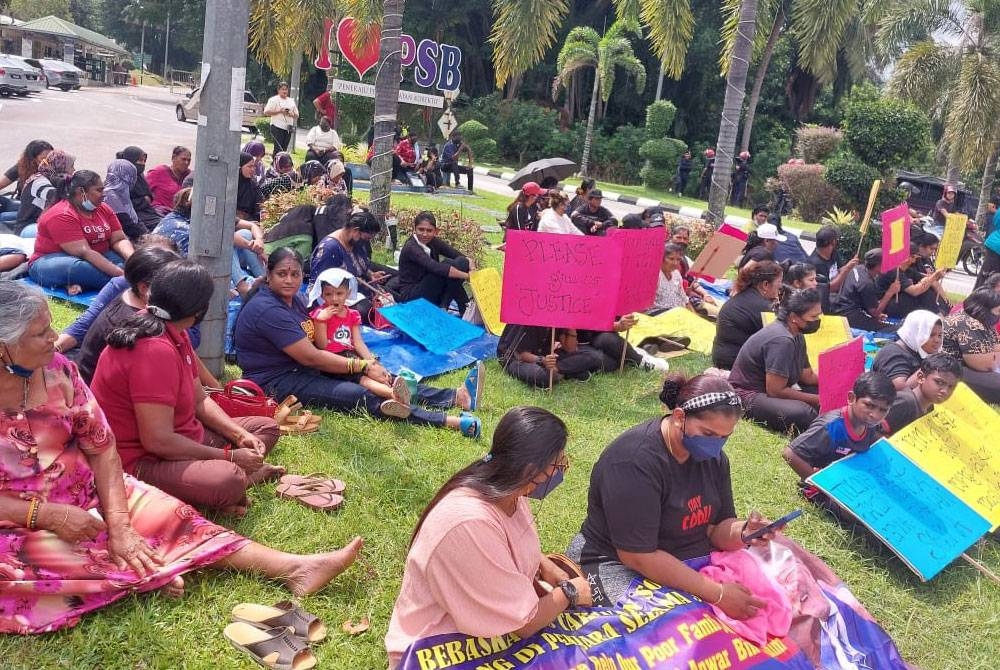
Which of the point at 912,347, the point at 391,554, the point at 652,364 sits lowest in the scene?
the point at 391,554

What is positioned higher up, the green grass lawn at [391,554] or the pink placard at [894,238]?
the pink placard at [894,238]

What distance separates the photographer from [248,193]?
9.46 m

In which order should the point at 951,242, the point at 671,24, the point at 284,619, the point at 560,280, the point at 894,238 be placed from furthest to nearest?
1. the point at 671,24
2. the point at 951,242
3. the point at 894,238
4. the point at 560,280
5. the point at 284,619

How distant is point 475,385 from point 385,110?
536 cm

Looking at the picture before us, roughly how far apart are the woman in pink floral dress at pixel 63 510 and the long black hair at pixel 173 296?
0.46 meters

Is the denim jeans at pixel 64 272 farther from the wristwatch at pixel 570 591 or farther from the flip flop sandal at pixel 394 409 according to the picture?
the wristwatch at pixel 570 591

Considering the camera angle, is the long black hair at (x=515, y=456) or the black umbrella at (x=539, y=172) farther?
the black umbrella at (x=539, y=172)

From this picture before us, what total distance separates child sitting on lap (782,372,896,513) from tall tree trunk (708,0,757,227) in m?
8.74

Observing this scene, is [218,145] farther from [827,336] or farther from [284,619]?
[827,336]

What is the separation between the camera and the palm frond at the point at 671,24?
44.3 feet

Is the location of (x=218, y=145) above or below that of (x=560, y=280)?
above

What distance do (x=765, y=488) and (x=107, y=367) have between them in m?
3.84

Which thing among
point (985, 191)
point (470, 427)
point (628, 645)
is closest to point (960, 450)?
point (470, 427)

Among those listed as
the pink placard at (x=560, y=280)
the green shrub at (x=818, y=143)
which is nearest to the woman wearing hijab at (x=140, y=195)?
the pink placard at (x=560, y=280)
